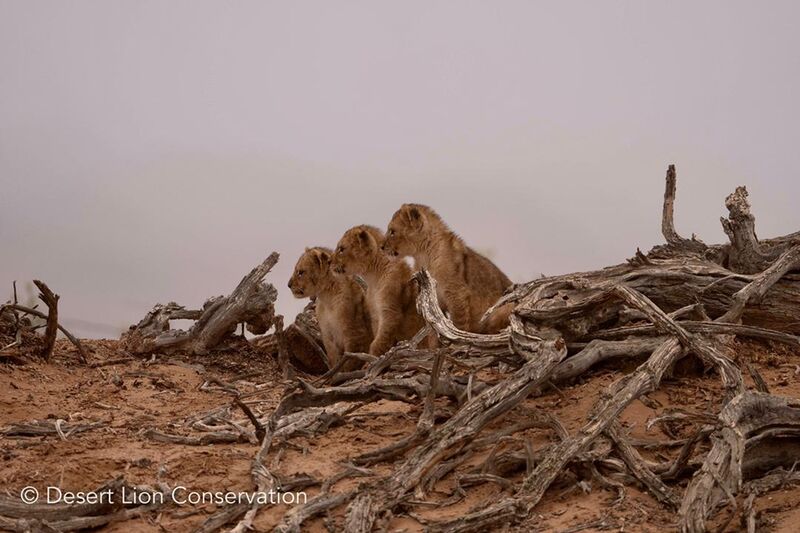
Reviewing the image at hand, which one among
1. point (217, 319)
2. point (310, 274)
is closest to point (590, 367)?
point (310, 274)

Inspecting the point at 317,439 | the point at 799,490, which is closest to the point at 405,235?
the point at 317,439

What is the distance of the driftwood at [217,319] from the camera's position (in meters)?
12.8

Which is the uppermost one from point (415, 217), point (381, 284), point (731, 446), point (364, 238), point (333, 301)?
point (415, 217)

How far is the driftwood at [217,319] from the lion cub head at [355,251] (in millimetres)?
933

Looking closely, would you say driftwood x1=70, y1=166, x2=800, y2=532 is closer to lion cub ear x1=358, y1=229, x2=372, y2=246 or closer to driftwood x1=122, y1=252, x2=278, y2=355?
lion cub ear x1=358, y1=229, x2=372, y2=246

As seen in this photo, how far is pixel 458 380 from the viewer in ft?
27.5

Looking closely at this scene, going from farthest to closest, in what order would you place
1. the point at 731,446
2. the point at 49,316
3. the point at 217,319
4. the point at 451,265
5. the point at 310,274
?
1. the point at 217,319
2. the point at 310,274
3. the point at 451,265
4. the point at 49,316
5. the point at 731,446

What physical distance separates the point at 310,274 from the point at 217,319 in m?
1.38

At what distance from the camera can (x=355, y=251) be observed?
12.4m

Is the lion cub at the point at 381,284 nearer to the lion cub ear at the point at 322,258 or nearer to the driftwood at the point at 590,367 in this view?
the lion cub ear at the point at 322,258

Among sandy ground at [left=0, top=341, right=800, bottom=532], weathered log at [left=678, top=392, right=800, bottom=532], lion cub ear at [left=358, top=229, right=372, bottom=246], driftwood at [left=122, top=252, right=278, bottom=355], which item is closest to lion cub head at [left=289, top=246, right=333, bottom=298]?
driftwood at [left=122, top=252, right=278, bottom=355]

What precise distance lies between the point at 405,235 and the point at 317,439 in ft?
15.6

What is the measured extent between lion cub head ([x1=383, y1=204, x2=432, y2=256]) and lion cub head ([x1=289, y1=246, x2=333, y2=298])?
36.3 inches

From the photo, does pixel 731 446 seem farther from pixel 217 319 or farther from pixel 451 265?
pixel 217 319
